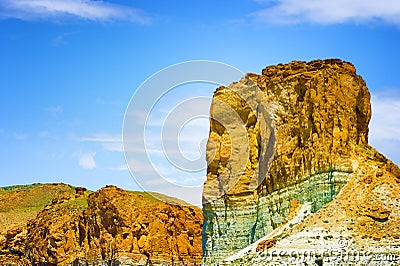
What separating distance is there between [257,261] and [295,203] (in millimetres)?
8815

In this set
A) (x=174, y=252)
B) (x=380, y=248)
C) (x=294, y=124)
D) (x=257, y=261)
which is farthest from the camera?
(x=174, y=252)

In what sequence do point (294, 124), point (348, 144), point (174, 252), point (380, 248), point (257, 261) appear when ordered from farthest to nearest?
point (174, 252), point (294, 124), point (348, 144), point (257, 261), point (380, 248)

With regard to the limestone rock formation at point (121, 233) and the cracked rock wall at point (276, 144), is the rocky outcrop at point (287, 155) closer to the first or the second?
the cracked rock wall at point (276, 144)

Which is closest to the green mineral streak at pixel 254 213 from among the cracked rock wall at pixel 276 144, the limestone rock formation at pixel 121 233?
the cracked rock wall at pixel 276 144

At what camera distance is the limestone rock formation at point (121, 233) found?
126m

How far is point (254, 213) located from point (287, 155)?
315 inches

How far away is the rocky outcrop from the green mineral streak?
10 centimetres

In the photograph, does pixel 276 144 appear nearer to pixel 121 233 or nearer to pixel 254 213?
pixel 254 213

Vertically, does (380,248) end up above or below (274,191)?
below

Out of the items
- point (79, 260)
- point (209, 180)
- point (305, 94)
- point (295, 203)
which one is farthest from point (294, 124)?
point (79, 260)

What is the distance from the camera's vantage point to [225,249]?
80.9m

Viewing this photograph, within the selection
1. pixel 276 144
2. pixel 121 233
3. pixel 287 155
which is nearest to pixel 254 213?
pixel 276 144

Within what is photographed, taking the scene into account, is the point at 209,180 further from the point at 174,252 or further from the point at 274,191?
the point at 174,252

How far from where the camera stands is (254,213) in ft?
261
